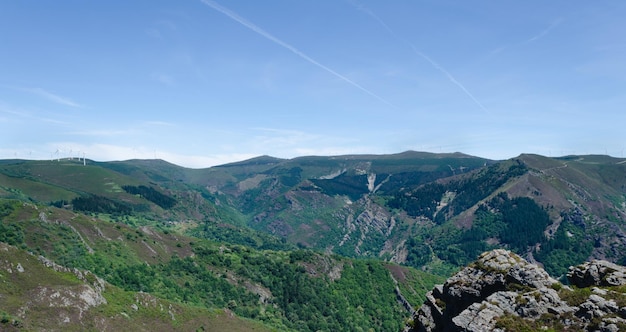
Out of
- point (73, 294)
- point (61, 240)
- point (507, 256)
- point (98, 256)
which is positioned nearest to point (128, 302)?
point (73, 294)

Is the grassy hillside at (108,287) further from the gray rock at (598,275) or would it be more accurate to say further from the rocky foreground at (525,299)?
the gray rock at (598,275)

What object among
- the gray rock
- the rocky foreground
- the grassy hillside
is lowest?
the grassy hillside

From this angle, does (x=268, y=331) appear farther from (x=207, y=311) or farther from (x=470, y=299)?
(x=470, y=299)

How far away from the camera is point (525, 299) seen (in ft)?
150

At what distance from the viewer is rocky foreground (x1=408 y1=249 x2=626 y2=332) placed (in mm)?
41031

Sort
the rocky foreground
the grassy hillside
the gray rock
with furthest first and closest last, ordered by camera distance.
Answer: the grassy hillside → the gray rock → the rocky foreground

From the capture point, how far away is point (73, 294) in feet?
347

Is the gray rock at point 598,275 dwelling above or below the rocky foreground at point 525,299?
above

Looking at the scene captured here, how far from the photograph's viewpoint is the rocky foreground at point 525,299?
41.0 m

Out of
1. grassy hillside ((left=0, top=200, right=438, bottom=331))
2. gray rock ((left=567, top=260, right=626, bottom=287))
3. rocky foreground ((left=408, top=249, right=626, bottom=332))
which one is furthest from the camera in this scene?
grassy hillside ((left=0, top=200, right=438, bottom=331))

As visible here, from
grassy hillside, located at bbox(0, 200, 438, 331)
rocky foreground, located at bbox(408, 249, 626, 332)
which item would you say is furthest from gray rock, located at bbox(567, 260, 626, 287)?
grassy hillside, located at bbox(0, 200, 438, 331)

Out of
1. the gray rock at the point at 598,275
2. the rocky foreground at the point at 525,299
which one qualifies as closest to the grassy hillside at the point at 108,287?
the rocky foreground at the point at 525,299

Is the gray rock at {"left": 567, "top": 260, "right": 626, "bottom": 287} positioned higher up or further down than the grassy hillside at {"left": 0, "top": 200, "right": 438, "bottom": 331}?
higher up

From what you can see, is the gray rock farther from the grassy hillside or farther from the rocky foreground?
the grassy hillside
